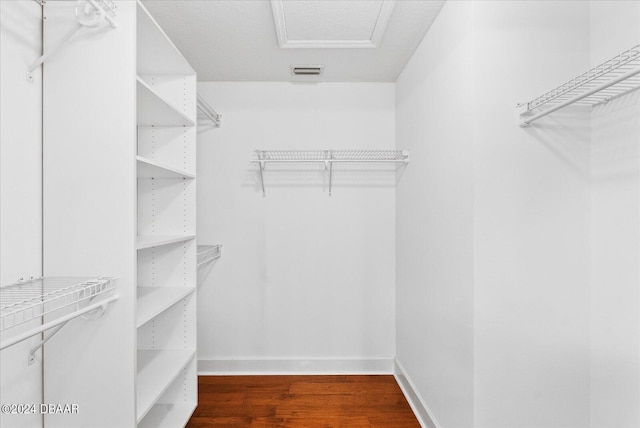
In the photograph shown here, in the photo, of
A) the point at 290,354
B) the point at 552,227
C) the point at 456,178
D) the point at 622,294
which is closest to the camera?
the point at 622,294

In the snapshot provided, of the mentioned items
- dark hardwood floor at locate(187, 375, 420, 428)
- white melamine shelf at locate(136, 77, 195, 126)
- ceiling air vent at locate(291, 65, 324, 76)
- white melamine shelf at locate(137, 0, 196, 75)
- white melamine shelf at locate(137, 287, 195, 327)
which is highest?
ceiling air vent at locate(291, 65, 324, 76)

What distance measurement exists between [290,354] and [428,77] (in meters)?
2.18

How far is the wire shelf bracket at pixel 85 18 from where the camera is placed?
116 cm

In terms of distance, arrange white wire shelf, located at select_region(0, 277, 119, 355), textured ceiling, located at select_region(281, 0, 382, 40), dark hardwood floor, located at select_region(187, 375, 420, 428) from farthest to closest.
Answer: dark hardwood floor, located at select_region(187, 375, 420, 428)
textured ceiling, located at select_region(281, 0, 382, 40)
white wire shelf, located at select_region(0, 277, 119, 355)

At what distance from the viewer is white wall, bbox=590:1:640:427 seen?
4.17ft

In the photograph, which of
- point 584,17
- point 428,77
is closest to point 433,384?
point 428,77

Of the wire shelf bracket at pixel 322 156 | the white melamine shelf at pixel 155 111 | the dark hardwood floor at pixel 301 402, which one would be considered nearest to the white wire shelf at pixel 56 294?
the white melamine shelf at pixel 155 111

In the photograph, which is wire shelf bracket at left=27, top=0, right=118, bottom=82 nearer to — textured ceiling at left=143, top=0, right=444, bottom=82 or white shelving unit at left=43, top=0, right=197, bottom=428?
white shelving unit at left=43, top=0, right=197, bottom=428

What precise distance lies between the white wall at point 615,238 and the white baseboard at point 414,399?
76cm

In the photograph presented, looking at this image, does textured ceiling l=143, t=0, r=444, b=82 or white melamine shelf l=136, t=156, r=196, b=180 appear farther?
textured ceiling l=143, t=0, r=444, b=82

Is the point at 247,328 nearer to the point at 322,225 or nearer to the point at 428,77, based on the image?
the point at 322,225

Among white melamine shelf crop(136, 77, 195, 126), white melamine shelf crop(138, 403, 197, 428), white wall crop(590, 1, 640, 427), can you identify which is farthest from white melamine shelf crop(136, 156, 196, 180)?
white wall crop(590, 1, 640, 427)

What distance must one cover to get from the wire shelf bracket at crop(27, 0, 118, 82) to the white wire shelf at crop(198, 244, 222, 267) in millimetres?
1419

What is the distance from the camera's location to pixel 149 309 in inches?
61.2
